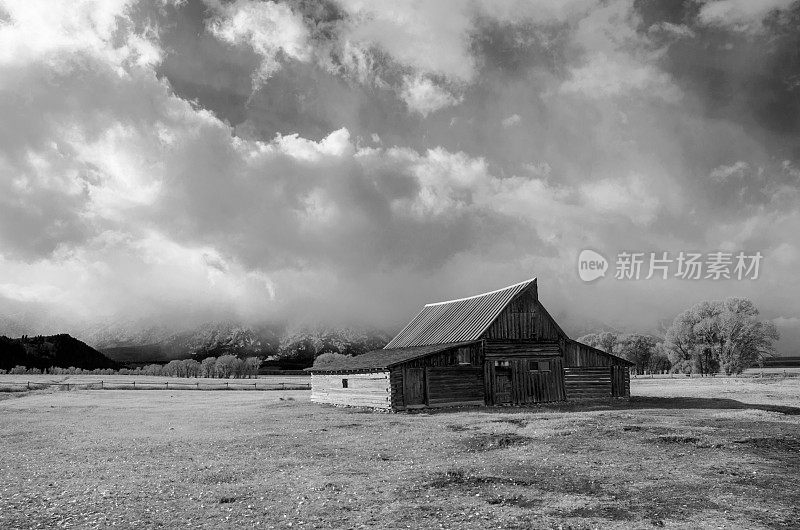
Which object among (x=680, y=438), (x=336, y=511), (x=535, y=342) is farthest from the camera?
(x=535, y=342)

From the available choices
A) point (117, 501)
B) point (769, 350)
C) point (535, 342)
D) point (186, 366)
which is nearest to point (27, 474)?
point (117, 501)

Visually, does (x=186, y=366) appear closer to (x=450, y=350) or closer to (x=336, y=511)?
(x=450, y=350)

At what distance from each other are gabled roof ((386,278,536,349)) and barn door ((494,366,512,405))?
347 cm

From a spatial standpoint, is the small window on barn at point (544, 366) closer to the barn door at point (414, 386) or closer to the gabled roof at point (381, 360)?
the gabled roof at point (381, 360)

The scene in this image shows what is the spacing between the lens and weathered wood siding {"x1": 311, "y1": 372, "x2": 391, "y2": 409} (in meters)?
42.8

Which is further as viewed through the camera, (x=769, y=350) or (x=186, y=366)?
(x=186, y=366)

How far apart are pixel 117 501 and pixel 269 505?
4.07 m

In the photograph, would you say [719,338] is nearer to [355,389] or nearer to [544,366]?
[544,366]

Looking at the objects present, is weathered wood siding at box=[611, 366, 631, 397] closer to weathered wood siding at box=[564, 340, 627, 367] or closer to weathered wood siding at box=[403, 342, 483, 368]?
weathered wood siding at box=[564, 340, 627, 367]

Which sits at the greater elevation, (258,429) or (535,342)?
(535,342)

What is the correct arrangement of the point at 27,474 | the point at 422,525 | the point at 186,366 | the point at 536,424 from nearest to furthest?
the point at 422,525, the point at 27,474, the point at 536,424, the point at 186,366

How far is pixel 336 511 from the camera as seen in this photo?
13719 millimetres

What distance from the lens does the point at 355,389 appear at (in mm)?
47250

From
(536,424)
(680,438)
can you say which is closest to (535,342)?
(536,424)
